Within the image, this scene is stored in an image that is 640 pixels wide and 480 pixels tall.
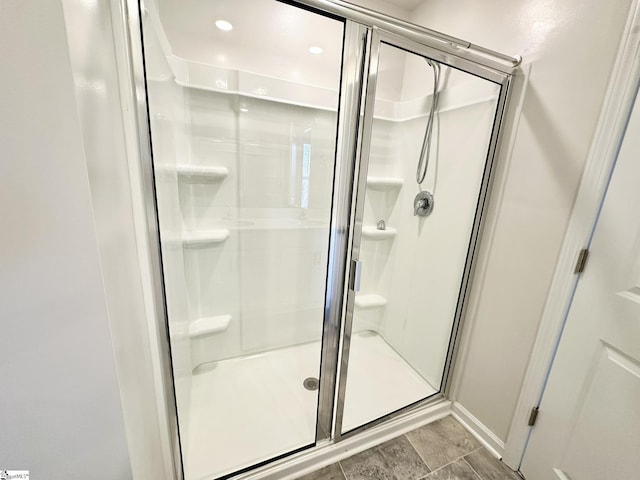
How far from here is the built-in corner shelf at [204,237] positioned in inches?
58.8

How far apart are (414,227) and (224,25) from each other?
5.60 feet

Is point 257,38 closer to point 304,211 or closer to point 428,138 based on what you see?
point 304,211

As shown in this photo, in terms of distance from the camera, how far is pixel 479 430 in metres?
1.39

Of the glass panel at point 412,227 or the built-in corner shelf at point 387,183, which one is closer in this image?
the glass panel at point 412,227

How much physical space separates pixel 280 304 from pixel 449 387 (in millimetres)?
1226

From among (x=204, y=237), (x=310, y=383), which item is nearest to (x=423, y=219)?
(x=310, y=383)

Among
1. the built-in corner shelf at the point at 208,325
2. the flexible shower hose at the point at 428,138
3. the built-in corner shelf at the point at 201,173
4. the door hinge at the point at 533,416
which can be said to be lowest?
the door hinge at the point at 533,416

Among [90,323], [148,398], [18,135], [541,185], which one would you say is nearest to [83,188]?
[18,135]

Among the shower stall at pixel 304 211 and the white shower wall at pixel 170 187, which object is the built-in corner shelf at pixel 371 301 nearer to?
the shower stall at pixel 304 211

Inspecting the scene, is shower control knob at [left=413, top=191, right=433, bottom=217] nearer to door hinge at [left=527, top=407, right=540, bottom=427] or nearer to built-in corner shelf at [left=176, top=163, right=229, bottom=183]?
door hinge at [left=527, top=407, right=540, bottom=427]

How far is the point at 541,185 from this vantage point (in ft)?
3.62

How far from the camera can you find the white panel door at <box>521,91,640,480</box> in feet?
2.81

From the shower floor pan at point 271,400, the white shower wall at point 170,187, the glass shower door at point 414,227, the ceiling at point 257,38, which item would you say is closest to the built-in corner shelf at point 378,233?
the glass shower door at point 414,227

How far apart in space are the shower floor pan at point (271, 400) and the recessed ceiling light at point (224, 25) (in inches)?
81.4
